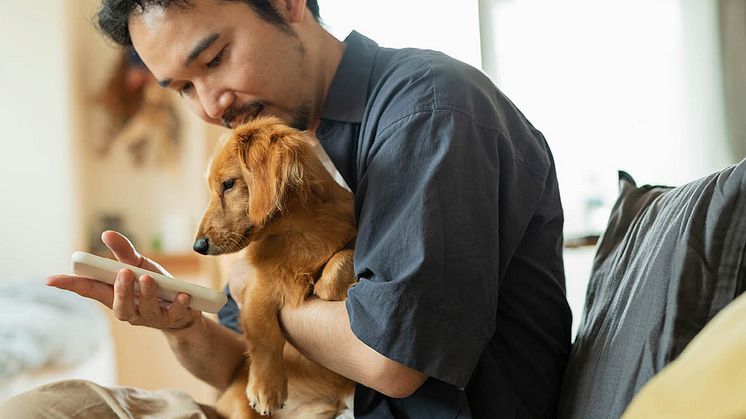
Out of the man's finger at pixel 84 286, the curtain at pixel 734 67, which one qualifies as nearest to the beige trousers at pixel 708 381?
the man's finger at pixel 84 286

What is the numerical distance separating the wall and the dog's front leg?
6.57 feet

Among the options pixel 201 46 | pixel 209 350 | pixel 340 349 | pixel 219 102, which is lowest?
pixel 209 350

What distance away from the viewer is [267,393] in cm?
125

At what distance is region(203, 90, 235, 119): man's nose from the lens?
1361mm

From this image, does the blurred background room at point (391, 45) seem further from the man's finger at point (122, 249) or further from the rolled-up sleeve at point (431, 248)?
the rolled-up sleeve at point (431, 248)

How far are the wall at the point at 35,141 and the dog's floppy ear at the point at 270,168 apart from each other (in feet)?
6.67

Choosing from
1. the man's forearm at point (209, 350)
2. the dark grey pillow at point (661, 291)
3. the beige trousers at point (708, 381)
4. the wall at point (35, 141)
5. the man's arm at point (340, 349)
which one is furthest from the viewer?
the wall at point (35, 141)

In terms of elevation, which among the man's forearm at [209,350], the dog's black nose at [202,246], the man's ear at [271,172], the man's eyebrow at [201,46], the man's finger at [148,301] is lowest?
the man's forearm at [209,350]

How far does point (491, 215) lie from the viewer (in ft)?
3.47

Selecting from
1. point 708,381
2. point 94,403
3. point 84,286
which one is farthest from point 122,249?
point 708,381

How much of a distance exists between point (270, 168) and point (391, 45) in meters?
1.83

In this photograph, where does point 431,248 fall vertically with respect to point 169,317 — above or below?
above

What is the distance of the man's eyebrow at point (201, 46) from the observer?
1.31m

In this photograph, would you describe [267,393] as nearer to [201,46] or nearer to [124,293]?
[124,293]
